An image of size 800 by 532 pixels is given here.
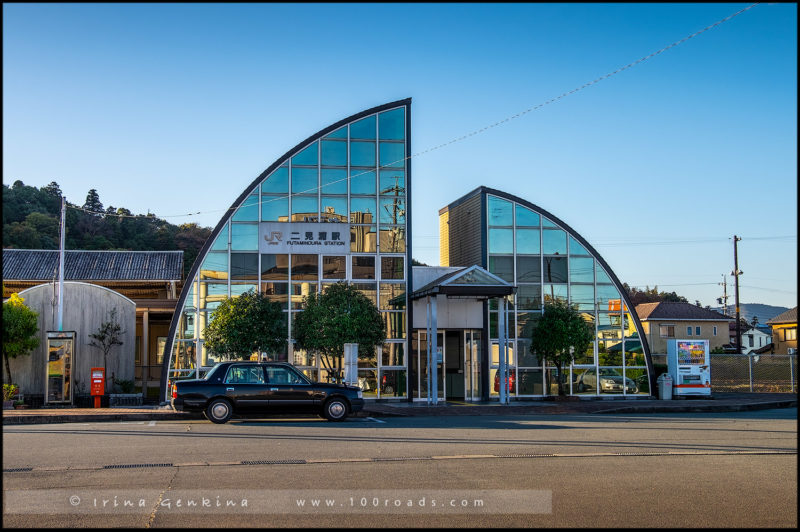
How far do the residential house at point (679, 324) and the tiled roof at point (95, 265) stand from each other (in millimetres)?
36985

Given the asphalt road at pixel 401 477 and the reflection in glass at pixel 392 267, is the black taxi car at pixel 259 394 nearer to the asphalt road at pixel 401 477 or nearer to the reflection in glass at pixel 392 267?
the asphalt road at pixel 401 477

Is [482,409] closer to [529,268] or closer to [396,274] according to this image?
[396,274]

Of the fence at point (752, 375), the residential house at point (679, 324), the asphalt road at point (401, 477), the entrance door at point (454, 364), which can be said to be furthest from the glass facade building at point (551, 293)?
the residential house at point (679, 324)

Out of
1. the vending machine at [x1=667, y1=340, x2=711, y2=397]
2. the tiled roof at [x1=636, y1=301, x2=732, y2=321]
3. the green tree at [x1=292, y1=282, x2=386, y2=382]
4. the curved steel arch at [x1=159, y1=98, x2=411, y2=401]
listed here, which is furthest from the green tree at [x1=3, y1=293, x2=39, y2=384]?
the tiled roof at [x1=636, y1=301, x2=732, y2=321]

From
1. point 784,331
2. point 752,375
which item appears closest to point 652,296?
point 784,331

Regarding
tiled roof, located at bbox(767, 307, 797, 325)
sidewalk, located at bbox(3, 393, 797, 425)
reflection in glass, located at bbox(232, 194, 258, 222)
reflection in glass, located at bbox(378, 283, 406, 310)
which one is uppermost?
reflection in glass, located at bbox(232, 194, 258, 222)

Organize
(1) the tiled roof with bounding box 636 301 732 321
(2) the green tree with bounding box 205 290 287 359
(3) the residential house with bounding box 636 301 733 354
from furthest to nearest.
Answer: (1) the tiled roof with bounding box 636 301 732 321 < (3) the residential house with bounding box 636 301 733 354 < (2) the green tree with bounding box 205 290 287 359

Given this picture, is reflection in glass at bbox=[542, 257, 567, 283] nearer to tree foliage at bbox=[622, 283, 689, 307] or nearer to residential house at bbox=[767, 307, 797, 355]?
residential house at bbox=[767, 307, 797, 355]

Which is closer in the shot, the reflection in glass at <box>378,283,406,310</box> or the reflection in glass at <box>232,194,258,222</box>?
the reflection in glass at <box>232,194,258,222</box>

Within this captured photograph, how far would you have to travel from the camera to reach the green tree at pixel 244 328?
82.1ft

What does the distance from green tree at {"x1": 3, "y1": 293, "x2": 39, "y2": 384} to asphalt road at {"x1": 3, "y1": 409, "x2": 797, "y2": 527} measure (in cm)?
972

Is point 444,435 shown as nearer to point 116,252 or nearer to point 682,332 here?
point 116,252

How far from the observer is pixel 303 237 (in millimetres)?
27156

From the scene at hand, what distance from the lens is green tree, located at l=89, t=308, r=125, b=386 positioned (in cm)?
2861
